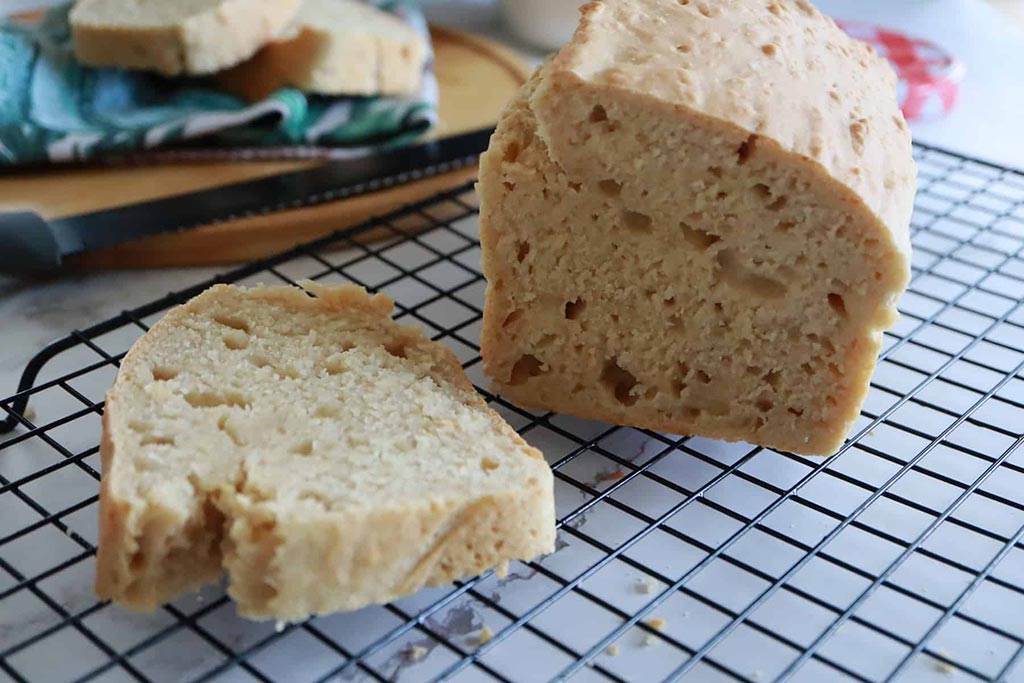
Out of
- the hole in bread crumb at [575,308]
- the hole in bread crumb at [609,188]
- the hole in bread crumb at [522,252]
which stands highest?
the hole in bread crumb at [609,188]

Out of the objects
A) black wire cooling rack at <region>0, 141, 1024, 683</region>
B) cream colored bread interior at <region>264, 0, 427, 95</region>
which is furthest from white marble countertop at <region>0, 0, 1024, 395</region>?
cream colored bread interior at <region>264, 0, 427, 95</region>

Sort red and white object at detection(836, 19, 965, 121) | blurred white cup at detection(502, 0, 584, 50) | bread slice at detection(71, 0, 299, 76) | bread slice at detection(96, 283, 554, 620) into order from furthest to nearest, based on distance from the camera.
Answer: blurred white cup at detection(502, 0, 584, 50) < red and white object at detection(836, 19, 965, 121) < bread slice at detection(71, 0, 299, 76) < bread slice at detection(96, 283, 554, 620)

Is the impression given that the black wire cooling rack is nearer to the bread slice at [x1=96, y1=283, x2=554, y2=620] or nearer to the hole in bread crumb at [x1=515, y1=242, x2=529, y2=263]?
the bread slice at [x1=96, y1=283, x2=554, y2=620]

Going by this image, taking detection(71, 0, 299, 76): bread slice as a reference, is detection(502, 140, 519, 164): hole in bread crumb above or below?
above

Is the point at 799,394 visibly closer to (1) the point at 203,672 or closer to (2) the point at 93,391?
(1) the point at 203,672

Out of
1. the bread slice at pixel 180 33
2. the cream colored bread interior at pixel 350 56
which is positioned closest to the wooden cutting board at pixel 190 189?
the cream colored bread interior at pixel 350 56

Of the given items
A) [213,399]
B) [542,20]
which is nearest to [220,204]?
[213,399]

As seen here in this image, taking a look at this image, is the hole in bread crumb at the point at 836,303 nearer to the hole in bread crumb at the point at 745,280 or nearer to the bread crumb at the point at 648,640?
the hole in bread crumb at the point at 745,280

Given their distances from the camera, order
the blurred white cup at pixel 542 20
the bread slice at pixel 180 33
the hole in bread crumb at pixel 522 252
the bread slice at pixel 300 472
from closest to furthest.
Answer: the bread slice at pixel 300 472 < the hole in bread crumb at pixel 522 252 < the bread slice at pixel 180 33 < the blurred white cup at pixel 542 20
